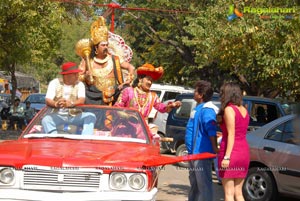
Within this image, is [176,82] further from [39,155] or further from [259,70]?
[39,155]

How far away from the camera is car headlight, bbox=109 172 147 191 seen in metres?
5.48

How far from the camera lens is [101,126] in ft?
22.5

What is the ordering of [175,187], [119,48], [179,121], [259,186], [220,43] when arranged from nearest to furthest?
[259,186]
[119,48]
[175,187]
[220,43]
[179,121]

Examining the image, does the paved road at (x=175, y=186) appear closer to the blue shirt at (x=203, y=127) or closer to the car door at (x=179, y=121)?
the car door at (x=179, y=121)

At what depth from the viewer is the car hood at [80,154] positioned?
545cm

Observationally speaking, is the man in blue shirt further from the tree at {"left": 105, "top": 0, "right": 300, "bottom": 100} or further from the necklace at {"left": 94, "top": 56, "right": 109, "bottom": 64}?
the necklace at {"left": 94, "top": 56, "right": 109, "bottom": 64}

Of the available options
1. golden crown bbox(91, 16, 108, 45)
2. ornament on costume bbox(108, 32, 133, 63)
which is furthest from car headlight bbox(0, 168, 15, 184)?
ornament on costume bbox(108, 32, 133, 63)

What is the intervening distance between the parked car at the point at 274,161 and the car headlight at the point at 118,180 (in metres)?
3.49

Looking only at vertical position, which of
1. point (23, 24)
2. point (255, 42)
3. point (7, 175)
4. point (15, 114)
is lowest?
point (7, 175)

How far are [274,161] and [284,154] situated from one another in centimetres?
25

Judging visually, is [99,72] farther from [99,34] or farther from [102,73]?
[99,34]

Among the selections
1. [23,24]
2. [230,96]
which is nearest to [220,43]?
[23,24]

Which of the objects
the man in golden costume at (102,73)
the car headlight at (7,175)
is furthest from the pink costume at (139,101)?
the car headlight at (7,175)

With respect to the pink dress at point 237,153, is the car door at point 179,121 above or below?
above
